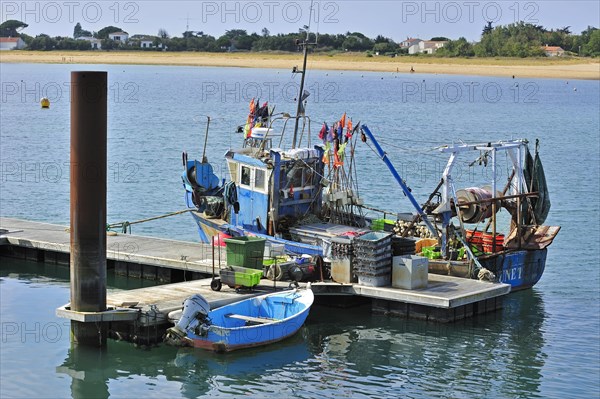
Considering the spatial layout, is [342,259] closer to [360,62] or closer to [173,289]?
[173,289]

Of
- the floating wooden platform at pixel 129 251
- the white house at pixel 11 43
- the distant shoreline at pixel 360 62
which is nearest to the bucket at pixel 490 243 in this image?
the floating wooden platform at pixel 129 251

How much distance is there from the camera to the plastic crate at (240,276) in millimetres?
25047

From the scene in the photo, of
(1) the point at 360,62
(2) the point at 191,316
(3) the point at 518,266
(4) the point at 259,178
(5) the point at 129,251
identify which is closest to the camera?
(2) the point at 191,316

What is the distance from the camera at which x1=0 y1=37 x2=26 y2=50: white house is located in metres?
194

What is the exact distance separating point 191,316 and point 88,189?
115 inches

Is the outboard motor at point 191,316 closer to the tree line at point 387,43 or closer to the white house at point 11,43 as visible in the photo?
the tree line at point 387,43

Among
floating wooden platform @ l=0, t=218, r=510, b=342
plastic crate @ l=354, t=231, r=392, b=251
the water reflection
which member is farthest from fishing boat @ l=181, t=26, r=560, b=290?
the water reflection

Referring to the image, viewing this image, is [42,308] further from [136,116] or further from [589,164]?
[136,116]

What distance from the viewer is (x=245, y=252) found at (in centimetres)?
2583

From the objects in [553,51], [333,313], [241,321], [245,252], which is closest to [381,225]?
[333,313]

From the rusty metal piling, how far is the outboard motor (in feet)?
4.59

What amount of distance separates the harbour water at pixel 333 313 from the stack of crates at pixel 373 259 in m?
0.98

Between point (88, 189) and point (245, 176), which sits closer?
point (88, 189)

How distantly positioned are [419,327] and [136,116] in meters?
58.7
